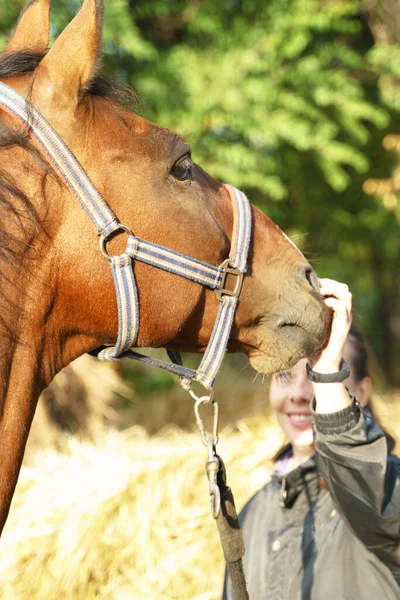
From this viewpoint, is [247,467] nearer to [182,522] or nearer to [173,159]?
[182,522]

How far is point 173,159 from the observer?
6.46ft

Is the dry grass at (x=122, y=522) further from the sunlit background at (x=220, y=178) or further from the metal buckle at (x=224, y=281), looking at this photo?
the metal buckle at (x=224, y=281)

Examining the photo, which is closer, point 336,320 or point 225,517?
point 225,517

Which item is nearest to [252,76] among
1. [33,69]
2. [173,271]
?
[33,69]

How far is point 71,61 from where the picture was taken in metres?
1.83

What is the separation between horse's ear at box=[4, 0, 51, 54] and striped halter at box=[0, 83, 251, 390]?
1.23 ft

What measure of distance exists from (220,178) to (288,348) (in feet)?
14.3

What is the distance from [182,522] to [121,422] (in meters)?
4.11

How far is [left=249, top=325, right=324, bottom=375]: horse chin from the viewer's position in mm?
2115

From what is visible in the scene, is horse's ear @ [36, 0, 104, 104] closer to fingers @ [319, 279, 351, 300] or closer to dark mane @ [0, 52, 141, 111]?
dark mane @ [0, 52, 141, 111]

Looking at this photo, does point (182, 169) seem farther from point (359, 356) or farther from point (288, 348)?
point (359, 356)

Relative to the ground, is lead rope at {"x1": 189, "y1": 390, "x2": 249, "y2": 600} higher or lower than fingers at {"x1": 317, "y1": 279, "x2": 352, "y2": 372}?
lower

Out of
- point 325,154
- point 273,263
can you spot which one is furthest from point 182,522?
point 325,154

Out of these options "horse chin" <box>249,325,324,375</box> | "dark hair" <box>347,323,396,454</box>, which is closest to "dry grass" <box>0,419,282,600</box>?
"dark hair" <box>347,323,396,454</box>
